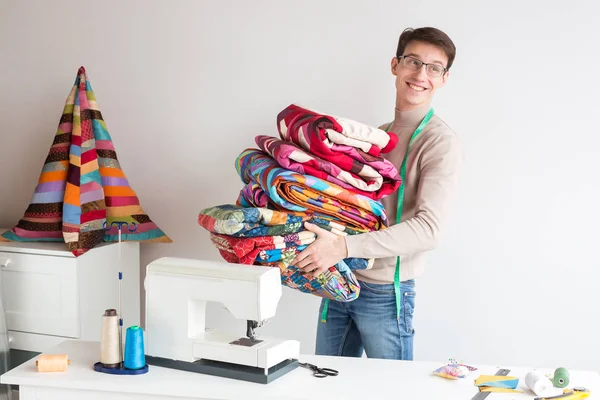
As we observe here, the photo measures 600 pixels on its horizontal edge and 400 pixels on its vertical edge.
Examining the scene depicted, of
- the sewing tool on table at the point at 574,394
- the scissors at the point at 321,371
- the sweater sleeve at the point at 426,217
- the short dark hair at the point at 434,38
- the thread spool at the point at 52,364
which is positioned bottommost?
the sewing tool on table at the point at 574,394

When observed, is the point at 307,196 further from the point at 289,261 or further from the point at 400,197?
the point at 400,197

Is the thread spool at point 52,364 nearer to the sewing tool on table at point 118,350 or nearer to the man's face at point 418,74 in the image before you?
the sewing tool on table at point 118,350

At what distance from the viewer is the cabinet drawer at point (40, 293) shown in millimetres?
2850

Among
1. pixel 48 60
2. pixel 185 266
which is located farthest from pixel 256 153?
pixel 48 60

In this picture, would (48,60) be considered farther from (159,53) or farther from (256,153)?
(256,153)

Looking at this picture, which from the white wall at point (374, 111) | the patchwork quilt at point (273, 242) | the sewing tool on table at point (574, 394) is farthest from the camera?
A: the white wall at point (374, 111)

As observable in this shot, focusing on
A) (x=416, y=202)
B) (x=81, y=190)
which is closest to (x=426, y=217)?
(x=416, y=202)

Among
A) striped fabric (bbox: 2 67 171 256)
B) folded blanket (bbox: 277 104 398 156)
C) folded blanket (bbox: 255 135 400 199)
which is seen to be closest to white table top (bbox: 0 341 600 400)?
folded blanket (bbox: 255 135 400 199)

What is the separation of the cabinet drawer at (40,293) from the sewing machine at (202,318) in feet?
3.33

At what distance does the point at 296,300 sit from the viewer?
121 inches

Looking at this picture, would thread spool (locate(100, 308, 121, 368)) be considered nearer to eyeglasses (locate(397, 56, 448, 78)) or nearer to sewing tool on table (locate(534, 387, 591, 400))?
sewing tool on table (locate(534, 387, 591, 400))

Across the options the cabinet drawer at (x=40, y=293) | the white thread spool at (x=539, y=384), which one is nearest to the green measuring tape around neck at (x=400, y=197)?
the white thread spool at (x=539, y=384)

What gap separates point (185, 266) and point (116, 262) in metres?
1.23

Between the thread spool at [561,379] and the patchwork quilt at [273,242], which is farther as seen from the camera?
the patchwork quilt at [273,242]
